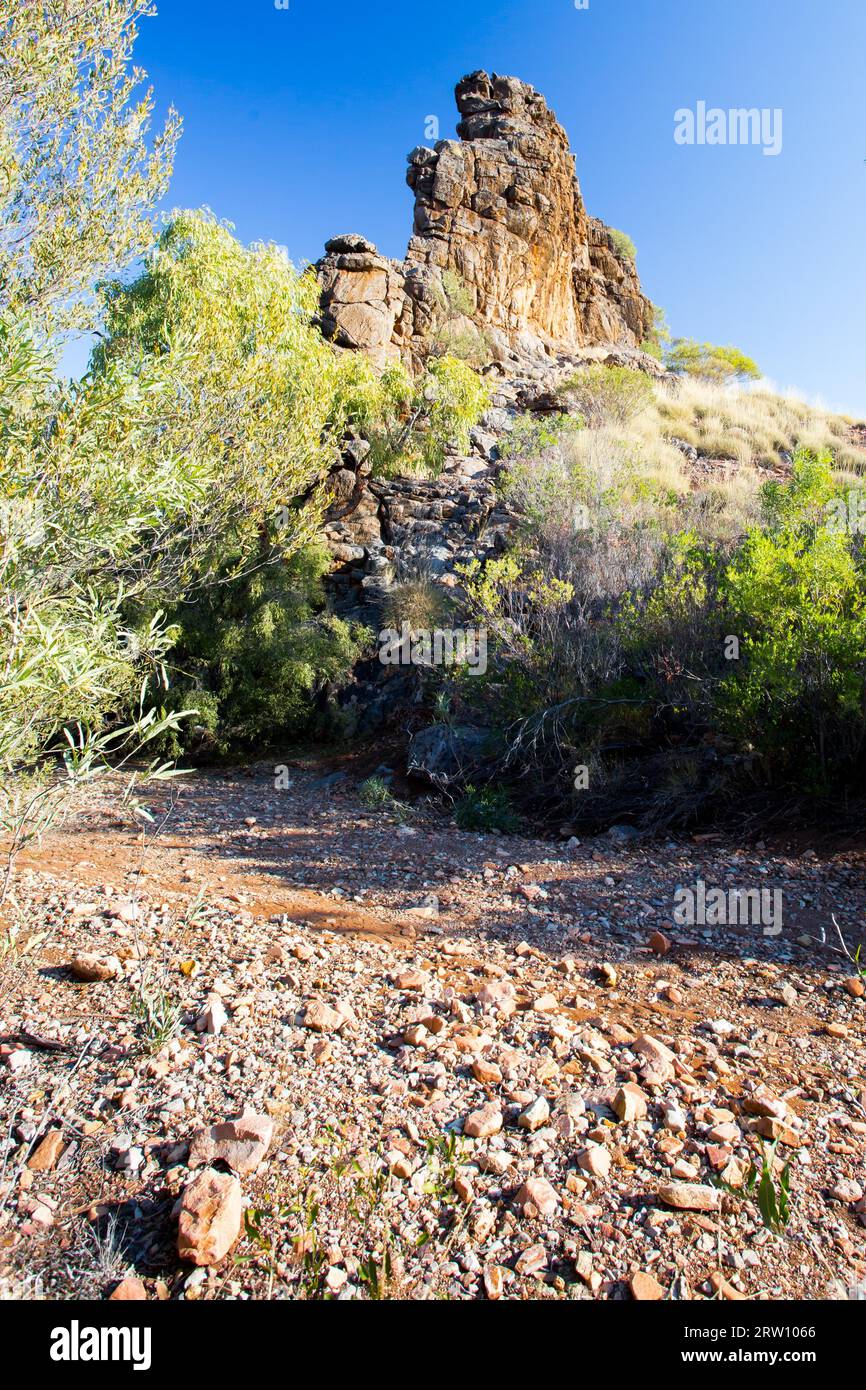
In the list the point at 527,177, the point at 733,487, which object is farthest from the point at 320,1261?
the point at 527,177

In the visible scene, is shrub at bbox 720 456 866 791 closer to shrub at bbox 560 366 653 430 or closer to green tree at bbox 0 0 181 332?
green tree at bbox 0 0 181 332

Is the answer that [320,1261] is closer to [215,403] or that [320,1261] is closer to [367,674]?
[215,403]

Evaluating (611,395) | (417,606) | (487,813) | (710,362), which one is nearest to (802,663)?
(487,813)

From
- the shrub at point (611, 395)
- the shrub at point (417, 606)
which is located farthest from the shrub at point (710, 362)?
the shrub at point (417, 606)

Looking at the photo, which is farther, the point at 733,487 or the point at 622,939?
the point at 733,487

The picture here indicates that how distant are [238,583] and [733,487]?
9.30m

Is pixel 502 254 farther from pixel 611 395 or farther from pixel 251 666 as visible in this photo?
pixel 251 666

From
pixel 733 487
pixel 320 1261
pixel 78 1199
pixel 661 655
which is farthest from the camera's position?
pixel 733 487

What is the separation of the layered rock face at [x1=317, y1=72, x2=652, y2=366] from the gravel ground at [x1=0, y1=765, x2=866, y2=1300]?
1837 cm

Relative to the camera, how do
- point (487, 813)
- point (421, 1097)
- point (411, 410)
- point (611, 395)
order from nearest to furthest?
point (421, 1097) → point (487, 813) → point (411, 410) → point (611, 395)

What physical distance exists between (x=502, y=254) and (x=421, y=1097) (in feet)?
97.8

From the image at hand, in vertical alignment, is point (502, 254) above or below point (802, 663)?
above

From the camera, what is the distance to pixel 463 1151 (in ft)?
6.76

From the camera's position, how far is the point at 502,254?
26.2 m
